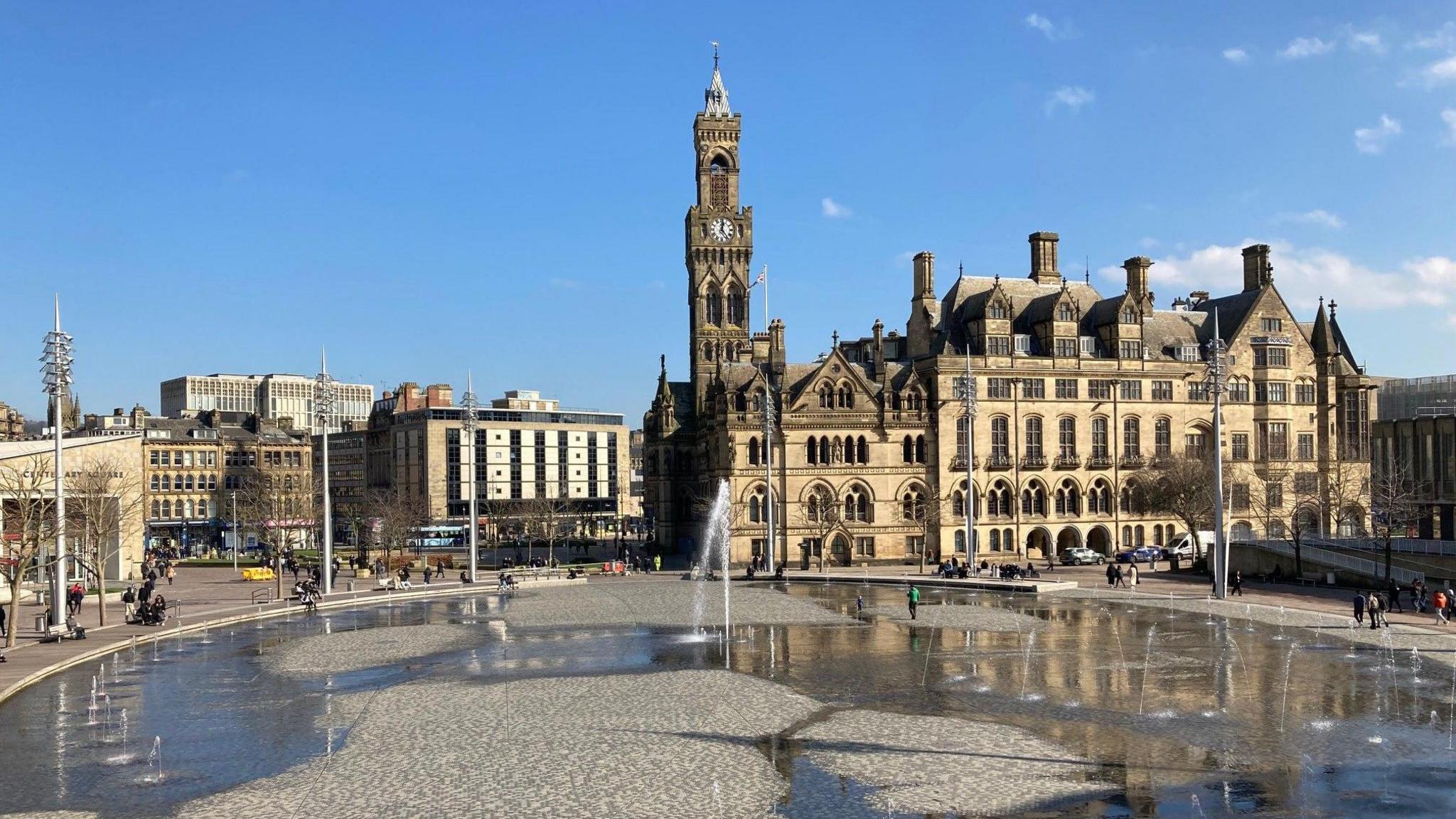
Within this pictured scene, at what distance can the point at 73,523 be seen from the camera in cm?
6231

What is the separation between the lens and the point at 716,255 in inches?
4328

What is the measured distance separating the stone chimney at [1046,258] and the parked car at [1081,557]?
2387 centimetres

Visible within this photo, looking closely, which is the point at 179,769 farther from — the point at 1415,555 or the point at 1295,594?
the point at 1415,555

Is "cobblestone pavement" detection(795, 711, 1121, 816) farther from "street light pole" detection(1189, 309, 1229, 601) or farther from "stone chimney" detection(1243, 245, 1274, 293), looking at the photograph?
"stone chimney" detection(1243, 245, 1274, 293)

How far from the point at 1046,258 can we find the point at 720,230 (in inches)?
1137

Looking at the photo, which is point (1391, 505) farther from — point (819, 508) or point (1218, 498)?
point (819, 508)

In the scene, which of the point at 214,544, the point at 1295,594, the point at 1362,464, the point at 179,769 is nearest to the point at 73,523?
the point at 179,769

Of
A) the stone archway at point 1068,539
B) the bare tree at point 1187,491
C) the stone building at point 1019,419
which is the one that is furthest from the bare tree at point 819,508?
the bare tree at point 1187,491

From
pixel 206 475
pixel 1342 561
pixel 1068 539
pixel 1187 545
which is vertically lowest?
pixel 1187 545

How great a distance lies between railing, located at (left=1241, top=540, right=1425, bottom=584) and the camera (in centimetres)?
6362

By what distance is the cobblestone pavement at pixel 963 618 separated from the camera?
161 feet

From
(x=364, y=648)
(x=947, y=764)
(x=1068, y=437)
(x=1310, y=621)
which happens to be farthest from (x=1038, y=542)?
(x=947, y=764)

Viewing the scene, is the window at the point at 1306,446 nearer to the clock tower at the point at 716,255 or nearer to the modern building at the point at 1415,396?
the modern building at the point at 1415,396

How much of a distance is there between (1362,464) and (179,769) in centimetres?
9490
